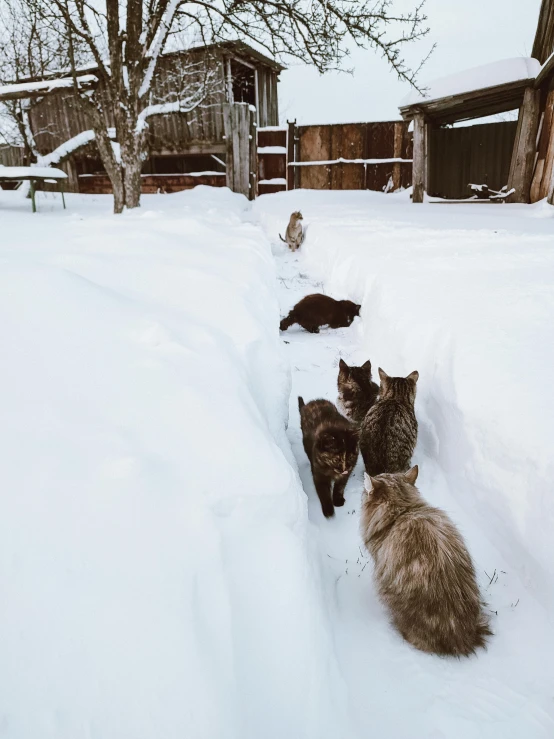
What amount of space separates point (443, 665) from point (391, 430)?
4.74ft

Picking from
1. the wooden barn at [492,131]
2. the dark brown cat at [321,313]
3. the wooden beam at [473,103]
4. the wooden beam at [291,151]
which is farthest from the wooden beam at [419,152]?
the dark brown cat at [321,313]

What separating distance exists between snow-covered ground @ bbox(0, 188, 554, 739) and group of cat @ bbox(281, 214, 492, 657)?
0.42ft

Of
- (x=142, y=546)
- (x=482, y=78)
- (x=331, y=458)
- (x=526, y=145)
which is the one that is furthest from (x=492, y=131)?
(x=142, y=546)

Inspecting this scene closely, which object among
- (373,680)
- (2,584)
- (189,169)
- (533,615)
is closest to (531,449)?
(533,615)

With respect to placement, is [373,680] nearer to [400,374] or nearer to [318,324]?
[400,374]

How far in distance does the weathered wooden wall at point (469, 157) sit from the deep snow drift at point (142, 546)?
13351 millimetres

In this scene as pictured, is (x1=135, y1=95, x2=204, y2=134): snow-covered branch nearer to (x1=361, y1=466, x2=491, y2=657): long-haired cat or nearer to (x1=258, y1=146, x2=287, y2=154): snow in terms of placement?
(x1=258, y1=146, x2=287, y2=154): snow

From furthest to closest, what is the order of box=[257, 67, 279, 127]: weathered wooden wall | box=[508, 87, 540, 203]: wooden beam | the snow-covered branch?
box=[257, 67, 279, 127]: weathered wooden wall → box=[508, 87, 540, 203]: wooden beam → the snow-covered branch

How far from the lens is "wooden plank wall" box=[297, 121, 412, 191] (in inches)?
622

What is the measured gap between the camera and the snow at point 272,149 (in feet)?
54.0

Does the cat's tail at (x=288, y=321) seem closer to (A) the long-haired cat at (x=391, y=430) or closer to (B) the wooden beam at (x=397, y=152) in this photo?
(A) the long-haired cat at (x=391, y=430)

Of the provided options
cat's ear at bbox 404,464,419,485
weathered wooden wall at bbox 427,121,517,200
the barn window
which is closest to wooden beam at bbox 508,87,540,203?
weathered wooden wall at bbox 427,121,517,200

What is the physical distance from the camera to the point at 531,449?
2.16 metres

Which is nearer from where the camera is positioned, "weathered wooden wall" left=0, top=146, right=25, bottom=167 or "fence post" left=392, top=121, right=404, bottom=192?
"fence post" left=392, top=121, right=404, bottom=192
